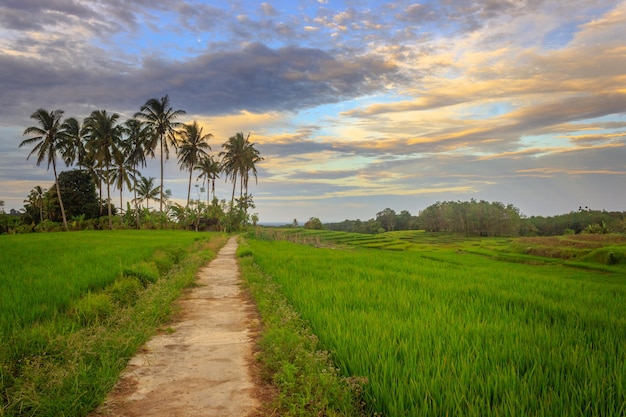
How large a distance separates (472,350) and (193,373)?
283 centimetres

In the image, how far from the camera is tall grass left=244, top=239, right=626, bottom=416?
8.74 feet

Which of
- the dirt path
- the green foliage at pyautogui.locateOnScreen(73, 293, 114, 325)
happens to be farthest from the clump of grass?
the green foliage at pyautogui.locateOnScreen(73, 293, 114, 325)

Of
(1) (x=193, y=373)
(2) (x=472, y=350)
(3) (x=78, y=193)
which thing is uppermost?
(3) (x=78, y=193)

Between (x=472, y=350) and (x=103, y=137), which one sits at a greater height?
(x=103, y=137)

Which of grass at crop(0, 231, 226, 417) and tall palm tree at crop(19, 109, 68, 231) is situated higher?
→ tall palm tree at crop(19, 109, 68, 231)

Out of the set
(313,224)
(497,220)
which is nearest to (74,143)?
(313,224)

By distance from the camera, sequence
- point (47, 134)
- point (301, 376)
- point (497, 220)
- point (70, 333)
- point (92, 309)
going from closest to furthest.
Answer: point (301, 376) → point (70, 333) → point (92, 309) → point (47, 134) → point (497, 220)

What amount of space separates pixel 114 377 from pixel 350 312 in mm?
3062

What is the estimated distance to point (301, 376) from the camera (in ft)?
10.5

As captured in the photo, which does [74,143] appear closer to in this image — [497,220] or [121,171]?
[121,171]

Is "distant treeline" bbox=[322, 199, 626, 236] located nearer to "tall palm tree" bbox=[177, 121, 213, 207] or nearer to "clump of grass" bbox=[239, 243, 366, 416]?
"tall palm tree" bbox=[177, 121, 213, 207]

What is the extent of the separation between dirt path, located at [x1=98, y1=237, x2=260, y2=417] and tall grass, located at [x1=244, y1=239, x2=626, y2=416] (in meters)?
0.96

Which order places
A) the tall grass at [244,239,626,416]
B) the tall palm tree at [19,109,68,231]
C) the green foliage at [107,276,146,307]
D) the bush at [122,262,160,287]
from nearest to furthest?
the tall grass at [244,239,626,416] → the green foliage at [107,276,146,307] → the bush at [122,262,160,287] → the tall palm tree at [19,109,68,231]

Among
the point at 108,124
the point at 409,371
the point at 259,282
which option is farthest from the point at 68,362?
the point at 108,124
